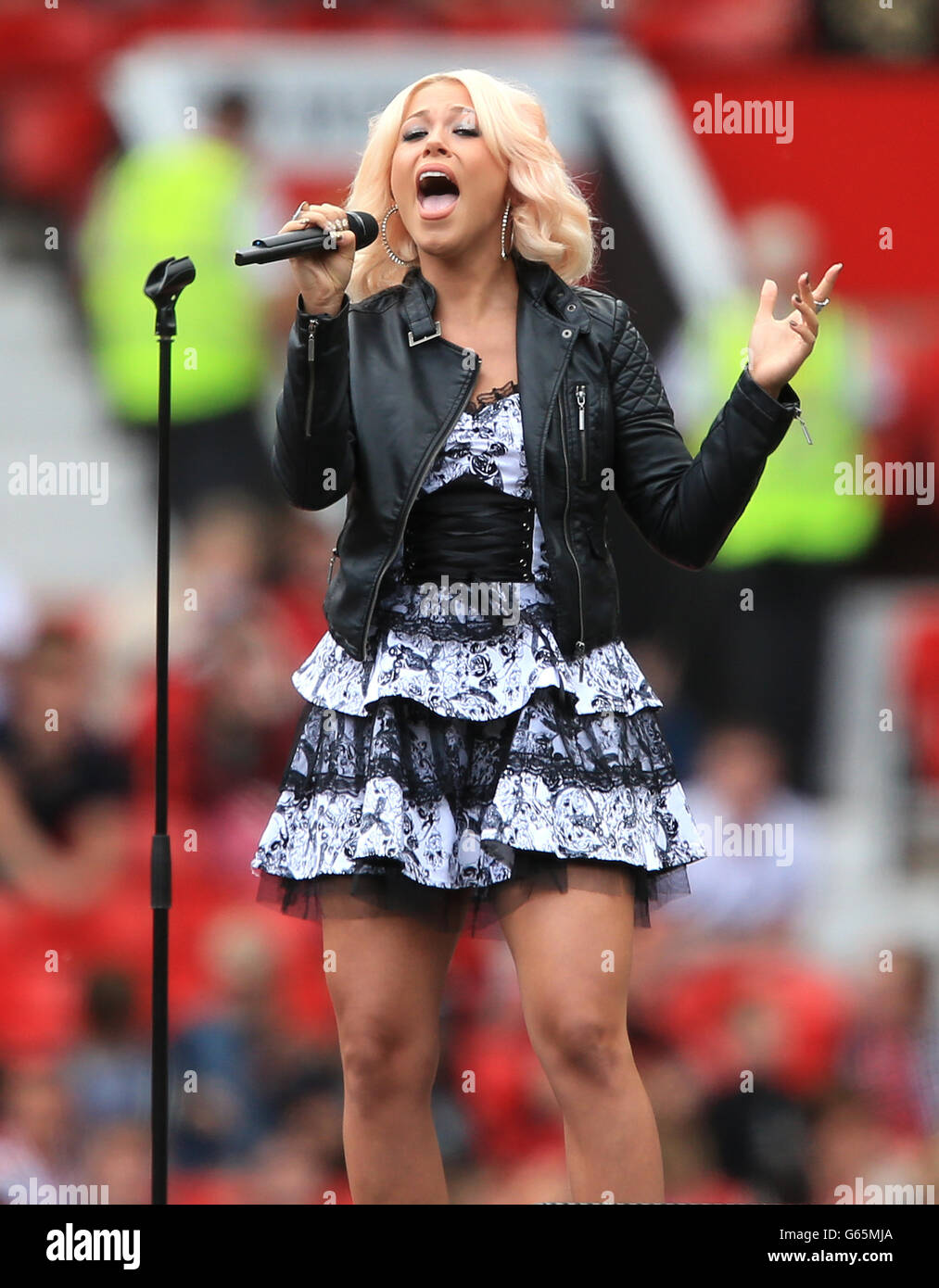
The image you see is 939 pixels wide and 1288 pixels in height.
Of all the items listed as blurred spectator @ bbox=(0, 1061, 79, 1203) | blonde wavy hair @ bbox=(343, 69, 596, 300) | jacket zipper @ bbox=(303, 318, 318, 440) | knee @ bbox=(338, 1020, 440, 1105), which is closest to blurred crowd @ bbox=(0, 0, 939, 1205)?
blurred spectator @ bbox=(0, 1061, 79, 1203)

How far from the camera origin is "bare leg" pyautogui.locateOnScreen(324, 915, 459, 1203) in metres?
2.38

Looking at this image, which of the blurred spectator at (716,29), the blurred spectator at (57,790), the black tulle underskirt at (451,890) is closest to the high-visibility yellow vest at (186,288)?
the blurred spectator at (57,790)

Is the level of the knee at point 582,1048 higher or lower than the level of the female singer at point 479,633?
lower

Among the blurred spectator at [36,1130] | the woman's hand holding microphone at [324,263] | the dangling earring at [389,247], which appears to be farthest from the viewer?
the blurred spectator at [36,1130]

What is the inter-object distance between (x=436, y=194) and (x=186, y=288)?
1.73 metres

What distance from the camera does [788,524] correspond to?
420cm

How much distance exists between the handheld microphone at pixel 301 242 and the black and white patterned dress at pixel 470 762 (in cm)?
29

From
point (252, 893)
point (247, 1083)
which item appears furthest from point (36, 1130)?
point (252, 893)

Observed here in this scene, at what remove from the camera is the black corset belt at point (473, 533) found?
2.44 m

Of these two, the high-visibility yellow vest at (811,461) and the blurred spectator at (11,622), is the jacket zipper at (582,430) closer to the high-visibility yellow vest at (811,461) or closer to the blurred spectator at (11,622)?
the high-visibility yellow vest at (811,461)

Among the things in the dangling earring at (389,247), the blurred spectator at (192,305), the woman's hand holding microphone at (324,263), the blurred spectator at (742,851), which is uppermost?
the blurred spectator at (192,305)

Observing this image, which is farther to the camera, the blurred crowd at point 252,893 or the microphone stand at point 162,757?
the blurred crowd at point 252,893

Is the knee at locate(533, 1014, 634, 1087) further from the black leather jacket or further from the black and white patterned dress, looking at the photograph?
the black leather jacket

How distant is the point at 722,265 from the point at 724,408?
195cm
